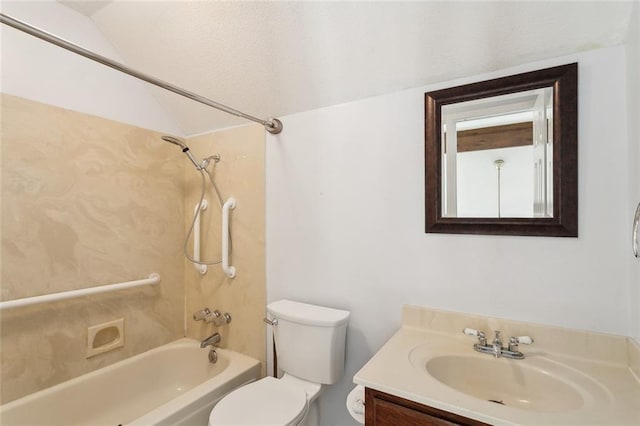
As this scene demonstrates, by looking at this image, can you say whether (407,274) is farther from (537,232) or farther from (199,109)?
(199,109)

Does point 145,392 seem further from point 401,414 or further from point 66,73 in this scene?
point 66,73

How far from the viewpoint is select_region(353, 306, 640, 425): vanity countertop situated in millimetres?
805

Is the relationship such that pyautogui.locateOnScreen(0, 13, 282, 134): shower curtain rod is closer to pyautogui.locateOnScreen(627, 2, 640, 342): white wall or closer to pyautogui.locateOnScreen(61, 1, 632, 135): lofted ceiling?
pyautogui.locateOnScreen(61, 1, 632, 135): lofted ceiling

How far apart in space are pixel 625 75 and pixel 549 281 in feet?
2.58

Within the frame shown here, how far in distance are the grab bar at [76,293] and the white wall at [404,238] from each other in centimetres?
80

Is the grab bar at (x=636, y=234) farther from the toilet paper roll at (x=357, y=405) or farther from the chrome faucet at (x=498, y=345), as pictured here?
the toilet paper roll at (x=357, y=405)

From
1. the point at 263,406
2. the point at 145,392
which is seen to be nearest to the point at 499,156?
the point at 263,406

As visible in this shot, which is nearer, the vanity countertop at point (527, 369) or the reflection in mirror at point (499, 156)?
the vanity countertop at point (527, 369)

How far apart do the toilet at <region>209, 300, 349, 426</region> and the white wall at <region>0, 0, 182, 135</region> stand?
1558 millimetres

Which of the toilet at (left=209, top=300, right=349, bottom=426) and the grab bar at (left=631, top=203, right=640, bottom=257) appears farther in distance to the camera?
the toilet at (left=209, top=300, right=349, bottom=426)

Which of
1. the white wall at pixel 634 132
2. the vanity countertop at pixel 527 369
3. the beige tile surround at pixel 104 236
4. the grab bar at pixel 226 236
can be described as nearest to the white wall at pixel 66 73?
the beige tile surround at pixel 104 236

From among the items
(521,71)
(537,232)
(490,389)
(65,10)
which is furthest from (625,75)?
(65,10)

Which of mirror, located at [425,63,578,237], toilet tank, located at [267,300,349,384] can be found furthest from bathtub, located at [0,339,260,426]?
mirror, located at [425,63,578,237]

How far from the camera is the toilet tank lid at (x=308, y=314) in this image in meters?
1.46
